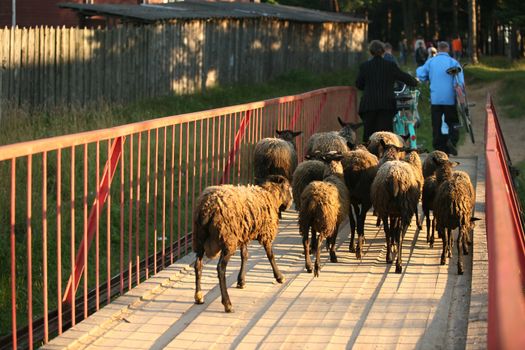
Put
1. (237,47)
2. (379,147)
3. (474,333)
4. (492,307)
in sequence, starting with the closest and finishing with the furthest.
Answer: (492,307) → (474,333) → (379,147) → (237,47)

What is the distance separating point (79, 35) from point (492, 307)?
20.4 meters

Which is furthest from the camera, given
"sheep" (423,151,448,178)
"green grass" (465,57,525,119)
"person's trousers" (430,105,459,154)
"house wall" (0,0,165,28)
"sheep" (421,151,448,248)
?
"green grass" (465,57,525,119)

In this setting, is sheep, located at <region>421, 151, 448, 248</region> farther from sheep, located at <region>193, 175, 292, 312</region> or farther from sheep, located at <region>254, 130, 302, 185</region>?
sheep, located at <region>193, 175, 292, 312</region>

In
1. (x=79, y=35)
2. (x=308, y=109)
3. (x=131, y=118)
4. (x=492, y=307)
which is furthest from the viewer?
(x=79, y=35)

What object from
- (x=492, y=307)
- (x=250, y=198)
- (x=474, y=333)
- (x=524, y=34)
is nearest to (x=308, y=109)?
(x=250, y=198)

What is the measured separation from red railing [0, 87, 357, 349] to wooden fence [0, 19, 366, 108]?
723cm

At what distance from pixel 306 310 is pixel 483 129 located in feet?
68.8

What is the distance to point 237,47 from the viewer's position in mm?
30891

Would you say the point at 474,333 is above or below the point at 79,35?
below

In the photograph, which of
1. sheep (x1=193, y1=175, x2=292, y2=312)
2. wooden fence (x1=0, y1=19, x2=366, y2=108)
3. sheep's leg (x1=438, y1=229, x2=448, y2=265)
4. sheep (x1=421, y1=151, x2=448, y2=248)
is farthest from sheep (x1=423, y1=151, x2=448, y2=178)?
wooden fence (x1=0, y1=19, x2=366, y2=108)

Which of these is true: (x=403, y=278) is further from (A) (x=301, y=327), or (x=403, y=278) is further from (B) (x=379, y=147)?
(B) (x=379, y=147)

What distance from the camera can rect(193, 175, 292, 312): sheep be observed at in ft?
22.1

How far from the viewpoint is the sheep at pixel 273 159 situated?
10.5m

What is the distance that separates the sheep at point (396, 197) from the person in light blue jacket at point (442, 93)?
7.51 metres
